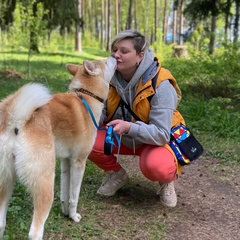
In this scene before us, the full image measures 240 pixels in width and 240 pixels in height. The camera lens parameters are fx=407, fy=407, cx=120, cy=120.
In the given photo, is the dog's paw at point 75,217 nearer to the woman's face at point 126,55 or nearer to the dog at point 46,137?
the dog at point 46,137

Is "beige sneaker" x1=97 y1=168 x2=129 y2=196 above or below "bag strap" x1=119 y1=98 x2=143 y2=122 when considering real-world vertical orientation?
below

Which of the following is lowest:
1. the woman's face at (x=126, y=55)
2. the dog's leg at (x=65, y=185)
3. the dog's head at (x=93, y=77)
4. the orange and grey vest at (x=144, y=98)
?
the dog's leg at (x=65, y=185)

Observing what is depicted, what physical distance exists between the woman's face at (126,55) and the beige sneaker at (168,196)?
1131mm

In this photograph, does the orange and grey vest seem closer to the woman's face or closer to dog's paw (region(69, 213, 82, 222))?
the woman's face

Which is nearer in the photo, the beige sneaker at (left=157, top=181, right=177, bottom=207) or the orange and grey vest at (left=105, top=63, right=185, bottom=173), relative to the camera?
the orange and grey vest at (left=105, top=63, right=185, bottom=173)

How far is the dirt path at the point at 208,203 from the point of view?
10.7ft

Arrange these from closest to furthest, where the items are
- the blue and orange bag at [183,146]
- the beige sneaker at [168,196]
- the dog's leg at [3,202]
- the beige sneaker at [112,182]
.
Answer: the dog's leg at [3,202]
the blue and orange bag at [183,146]
the beige sneaker at [168,196]
the beige sneaker at [112,182]

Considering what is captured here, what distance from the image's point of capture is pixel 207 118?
6598 mm

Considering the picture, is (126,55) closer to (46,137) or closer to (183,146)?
(183,146)

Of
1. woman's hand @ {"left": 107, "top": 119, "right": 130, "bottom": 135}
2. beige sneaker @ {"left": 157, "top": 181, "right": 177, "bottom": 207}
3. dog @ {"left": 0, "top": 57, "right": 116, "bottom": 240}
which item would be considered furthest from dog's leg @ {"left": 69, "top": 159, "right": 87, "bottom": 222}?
beige sneaker @ {"left": 157, "top": 181, "right": 177, "bottom": 207}

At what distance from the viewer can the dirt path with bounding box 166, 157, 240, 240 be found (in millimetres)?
3254

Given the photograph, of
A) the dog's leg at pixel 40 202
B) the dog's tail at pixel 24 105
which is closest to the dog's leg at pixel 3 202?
the dog's leg at pixel 40 202

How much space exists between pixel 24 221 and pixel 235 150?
323 centimetres

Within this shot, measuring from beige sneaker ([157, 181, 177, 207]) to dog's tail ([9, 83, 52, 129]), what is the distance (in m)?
1.64
